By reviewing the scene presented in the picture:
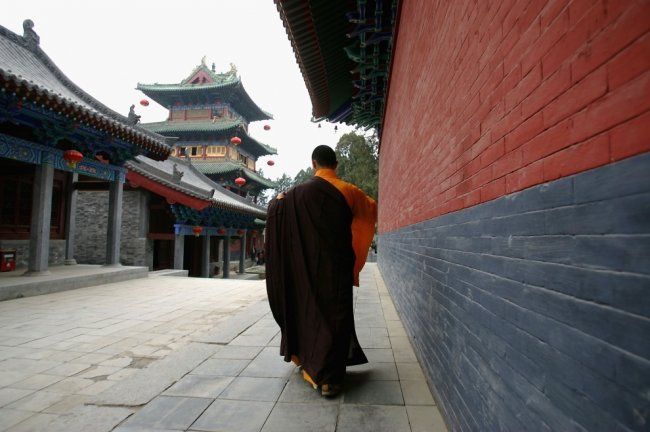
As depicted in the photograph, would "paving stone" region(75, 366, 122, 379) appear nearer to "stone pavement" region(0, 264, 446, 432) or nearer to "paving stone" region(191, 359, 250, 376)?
"stone pavement" region(0, 264, 446, 432)

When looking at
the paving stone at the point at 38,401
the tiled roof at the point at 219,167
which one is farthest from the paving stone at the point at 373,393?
the tiled roof at the point at 219,167

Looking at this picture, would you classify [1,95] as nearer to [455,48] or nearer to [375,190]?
[455,48]

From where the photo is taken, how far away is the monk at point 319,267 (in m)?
2.52

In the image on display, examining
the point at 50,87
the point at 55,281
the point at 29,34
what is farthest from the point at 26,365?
the point at 29,34

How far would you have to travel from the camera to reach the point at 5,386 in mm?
2750

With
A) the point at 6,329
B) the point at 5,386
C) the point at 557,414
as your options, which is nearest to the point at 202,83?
the point at 6,329

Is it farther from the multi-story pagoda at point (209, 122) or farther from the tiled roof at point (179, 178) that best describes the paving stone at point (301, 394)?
the multi-story pagoda at point (209, 122)

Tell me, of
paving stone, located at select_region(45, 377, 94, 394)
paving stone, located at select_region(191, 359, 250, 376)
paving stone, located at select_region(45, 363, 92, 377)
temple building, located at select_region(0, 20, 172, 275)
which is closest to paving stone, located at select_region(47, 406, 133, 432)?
paving stone, located at select_region(45, 377, 94, 394)

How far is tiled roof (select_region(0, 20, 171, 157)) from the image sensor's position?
5.98 meters

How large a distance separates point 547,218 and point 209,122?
85.4 feet

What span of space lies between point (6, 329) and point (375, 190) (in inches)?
843

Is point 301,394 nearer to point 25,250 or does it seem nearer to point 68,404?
point 68,404

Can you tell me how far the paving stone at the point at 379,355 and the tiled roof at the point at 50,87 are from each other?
257 inches

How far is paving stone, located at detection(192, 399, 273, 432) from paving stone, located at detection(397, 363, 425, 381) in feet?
3.46
